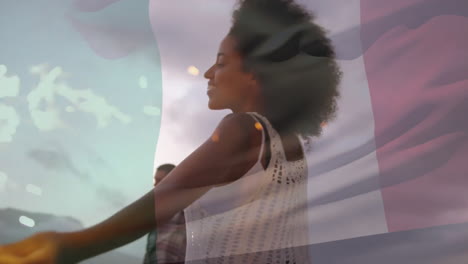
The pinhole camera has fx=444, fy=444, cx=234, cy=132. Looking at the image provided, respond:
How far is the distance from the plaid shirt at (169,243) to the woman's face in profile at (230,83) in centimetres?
20

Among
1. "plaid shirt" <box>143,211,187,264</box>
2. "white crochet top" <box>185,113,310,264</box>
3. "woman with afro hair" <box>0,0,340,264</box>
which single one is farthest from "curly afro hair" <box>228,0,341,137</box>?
"plaid shirt" <box>143,211,187,264</box>

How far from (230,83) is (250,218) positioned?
22cm

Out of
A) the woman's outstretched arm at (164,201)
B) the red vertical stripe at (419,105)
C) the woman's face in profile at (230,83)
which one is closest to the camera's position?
the woman's outstretched arm at (164,201)

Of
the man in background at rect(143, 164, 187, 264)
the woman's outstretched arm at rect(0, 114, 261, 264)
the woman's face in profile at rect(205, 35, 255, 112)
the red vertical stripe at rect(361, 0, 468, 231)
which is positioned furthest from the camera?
the red vertical stripe at rect(361, 0, 468, 231)

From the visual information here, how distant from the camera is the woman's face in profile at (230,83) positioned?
2.35 feet

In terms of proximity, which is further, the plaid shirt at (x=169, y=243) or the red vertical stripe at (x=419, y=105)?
the red vertical stripe at (x=419, y=105)

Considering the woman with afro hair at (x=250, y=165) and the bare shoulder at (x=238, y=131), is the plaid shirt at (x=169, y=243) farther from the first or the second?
the bare shoulder at (x=238, y=131)

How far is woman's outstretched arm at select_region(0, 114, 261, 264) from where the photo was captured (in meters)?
0.48

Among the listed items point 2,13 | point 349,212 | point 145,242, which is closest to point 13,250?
point 145,242

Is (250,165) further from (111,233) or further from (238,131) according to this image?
(111,233)

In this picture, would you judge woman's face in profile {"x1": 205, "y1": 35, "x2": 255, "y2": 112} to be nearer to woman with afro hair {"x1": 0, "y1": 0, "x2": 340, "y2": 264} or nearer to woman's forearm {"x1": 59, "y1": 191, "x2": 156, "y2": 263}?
woman with afro hair {"x1": 0, "y1": 0, "x2": 340, "y2": 264}

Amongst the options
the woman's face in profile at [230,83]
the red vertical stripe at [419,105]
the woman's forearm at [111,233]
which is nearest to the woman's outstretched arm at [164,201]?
the woman's forearm at [111,233]

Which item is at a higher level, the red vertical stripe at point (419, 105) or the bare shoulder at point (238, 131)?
the red vertical stripe at point (419, 105)

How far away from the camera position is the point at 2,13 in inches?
49.0
